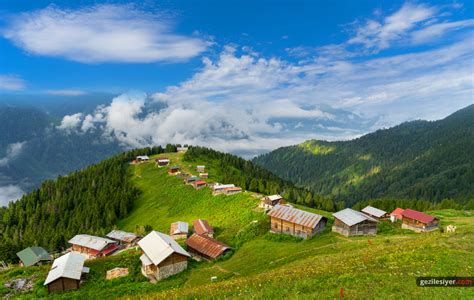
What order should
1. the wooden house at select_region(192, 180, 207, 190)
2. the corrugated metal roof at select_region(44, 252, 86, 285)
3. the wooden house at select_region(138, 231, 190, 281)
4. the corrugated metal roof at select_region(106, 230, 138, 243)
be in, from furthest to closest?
the wooden house at select_region(192, 180, 207, 190) < the corrugated metal roof at select_region(106, 230, 138, 243) < the wooden house at select_region(138, 231, 190, 281) < the corrugated metal roof at select_region(44, 252, 86, 285)

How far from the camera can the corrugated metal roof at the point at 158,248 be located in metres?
52.3

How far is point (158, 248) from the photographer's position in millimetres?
55375

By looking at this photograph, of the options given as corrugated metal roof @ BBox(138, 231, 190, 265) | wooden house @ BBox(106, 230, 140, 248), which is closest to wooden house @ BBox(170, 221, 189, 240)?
wooden house @ BBox(106, 230, 140, 248)

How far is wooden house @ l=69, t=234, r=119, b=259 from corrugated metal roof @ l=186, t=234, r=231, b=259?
32.3 meters

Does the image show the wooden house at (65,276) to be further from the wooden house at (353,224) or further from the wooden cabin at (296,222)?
the wooden house at (353,224)

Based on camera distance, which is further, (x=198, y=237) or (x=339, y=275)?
(x=198, y=237)

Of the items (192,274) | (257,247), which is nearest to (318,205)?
(257,247)

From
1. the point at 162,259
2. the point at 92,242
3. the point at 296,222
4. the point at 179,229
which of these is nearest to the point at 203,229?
the point at 179,229

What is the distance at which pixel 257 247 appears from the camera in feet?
198

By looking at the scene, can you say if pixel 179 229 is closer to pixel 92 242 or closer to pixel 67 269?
pixel 92 242

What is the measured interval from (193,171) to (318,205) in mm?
67852

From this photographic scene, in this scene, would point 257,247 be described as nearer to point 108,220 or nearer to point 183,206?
point 183,206

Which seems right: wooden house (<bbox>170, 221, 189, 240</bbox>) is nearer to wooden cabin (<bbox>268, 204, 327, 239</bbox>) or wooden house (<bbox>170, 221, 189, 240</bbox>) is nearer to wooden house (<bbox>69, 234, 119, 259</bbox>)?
wooden house (<bbox>69, 234, 119, 259</bbox>)

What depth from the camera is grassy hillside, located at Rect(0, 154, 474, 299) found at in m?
25.4
